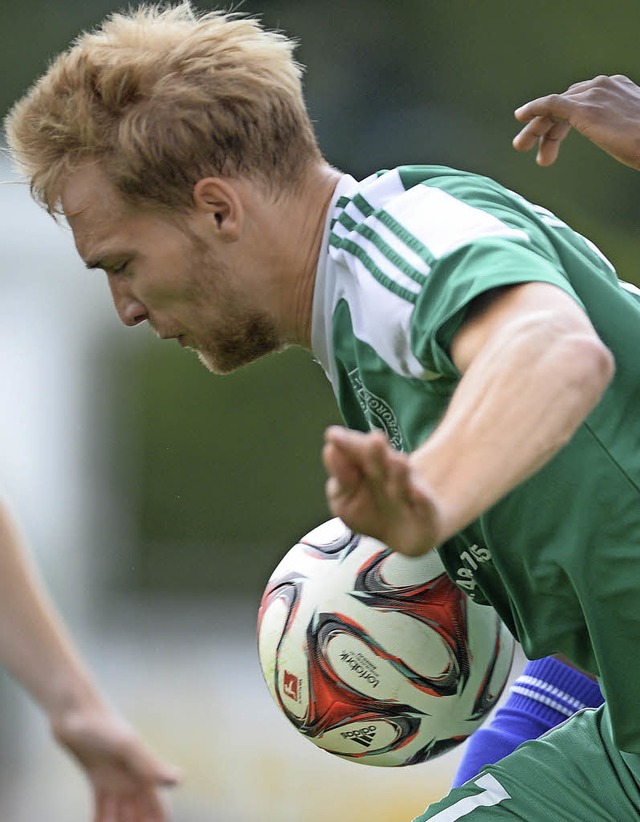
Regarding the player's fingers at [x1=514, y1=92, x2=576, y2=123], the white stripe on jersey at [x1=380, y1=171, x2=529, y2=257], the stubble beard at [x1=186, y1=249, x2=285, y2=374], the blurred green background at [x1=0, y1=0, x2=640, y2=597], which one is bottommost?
the blurred green background at [x1=0, y1=0, x2=640, y2=597]

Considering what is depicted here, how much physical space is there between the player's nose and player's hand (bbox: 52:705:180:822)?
101cm

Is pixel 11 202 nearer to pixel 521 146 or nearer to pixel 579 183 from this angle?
pixel 579 183

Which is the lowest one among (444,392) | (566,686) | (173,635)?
(173,635)

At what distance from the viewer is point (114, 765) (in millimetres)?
2166

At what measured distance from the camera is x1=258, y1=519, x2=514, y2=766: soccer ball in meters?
3.29

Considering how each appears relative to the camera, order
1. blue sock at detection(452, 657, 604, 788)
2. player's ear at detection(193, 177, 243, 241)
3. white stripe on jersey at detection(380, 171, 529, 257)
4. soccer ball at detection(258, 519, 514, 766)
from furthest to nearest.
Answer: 1. blue sock at detection(452, 657, 604, 788)
2. soccer ball at detection(258, 519, 514, 766)
3. player's ear at detection(193, 177, 243, 241)
4. white stripe on jersey at detection(380, 171, 529, 257)

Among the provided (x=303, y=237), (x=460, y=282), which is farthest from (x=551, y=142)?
(x=460, y=282)

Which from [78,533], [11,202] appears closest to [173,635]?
[78,533]

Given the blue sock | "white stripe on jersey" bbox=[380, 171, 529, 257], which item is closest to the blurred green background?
the blue sock

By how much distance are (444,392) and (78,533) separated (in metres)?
7.36

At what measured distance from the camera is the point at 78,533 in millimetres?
9516

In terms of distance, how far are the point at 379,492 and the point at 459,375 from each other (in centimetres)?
53

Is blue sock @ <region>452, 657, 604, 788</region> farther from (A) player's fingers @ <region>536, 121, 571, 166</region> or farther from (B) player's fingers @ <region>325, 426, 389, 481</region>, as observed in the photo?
(B) player's fingers @ <region>325, 426, 389, 481</region>

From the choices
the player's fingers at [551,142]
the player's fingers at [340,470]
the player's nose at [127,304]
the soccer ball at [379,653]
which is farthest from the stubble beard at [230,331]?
the player's fingers at [340,470]
